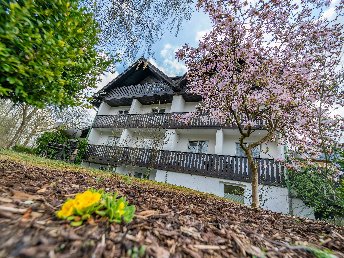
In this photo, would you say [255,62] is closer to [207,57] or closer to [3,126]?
[207,57]

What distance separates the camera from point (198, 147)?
1451 centimetres

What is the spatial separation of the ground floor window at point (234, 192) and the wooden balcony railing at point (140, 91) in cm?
825

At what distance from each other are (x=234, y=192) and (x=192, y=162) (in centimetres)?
306

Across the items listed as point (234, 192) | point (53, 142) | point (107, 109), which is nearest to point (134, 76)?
point (107, 109)

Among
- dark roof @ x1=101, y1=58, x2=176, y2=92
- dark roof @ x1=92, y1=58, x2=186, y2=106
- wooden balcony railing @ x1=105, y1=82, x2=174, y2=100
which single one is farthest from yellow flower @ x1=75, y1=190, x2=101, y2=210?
dark roof @ x1=101, y1=58, x2=176, y2=92

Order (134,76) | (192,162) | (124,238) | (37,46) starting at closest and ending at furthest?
(124,238) < (37,46) < (192,162) < (134,76)

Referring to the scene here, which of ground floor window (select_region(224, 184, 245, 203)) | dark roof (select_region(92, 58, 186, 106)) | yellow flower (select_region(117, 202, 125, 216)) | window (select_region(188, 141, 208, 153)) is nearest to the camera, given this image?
yellow flower (select_region(117, 202, 125, 216))

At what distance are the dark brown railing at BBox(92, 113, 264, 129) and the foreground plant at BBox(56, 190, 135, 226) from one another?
10639mm

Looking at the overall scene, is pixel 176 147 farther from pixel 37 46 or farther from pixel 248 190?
pixel 37 46

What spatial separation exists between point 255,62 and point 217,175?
6.98 metres

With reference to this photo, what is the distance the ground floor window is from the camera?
11.8 metres

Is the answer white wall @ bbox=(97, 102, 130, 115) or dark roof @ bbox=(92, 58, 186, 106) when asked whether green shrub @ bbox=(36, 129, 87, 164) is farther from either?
dark roof @ bbox=(92, 58, 186, 106)

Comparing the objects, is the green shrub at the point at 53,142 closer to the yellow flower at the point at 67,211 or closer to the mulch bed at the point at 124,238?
the mulch bed at the point at 124,238

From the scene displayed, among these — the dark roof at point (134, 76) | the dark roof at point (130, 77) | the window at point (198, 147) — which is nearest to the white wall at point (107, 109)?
the dark roof at point (134, 76)
